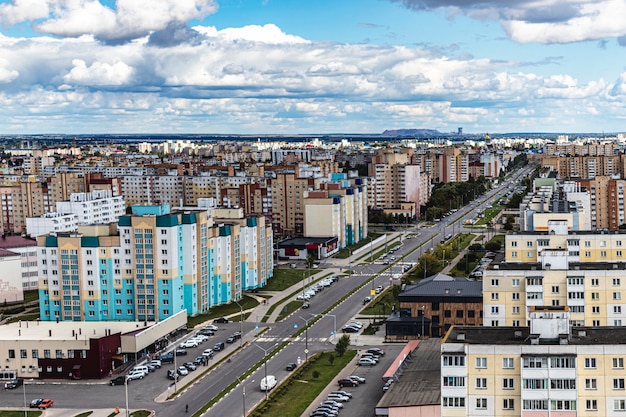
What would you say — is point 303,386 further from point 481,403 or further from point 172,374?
point 481,403

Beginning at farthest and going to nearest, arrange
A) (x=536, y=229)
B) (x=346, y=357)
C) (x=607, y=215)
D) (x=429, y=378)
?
(x=607, y=215), (x=536, y=229), (x=346, y=357), (x=429, y=378)

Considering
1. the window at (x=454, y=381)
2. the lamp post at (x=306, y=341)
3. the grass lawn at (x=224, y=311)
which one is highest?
the window at (x=454, y=381)

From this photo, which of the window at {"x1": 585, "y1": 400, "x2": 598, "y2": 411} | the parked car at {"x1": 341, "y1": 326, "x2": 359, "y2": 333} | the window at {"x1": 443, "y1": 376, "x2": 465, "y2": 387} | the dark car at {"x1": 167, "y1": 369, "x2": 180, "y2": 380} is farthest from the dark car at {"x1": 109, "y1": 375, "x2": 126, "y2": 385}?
the window at {"x1": 585, "y1": 400, "x2": 598, "y2": 411}

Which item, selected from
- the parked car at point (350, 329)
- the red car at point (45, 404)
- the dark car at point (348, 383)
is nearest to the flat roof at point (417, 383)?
the dark car at point (348, 383)

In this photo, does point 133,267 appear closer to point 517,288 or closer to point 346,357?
point 346,357

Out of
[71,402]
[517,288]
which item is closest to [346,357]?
[517,288]

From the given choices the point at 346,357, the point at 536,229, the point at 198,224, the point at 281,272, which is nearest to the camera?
the point at 346,357

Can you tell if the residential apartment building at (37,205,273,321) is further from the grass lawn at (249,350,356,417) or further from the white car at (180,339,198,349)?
the grass lawn at (249,350,356,417)

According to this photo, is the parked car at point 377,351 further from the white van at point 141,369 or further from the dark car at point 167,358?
the white van at point 141,369
